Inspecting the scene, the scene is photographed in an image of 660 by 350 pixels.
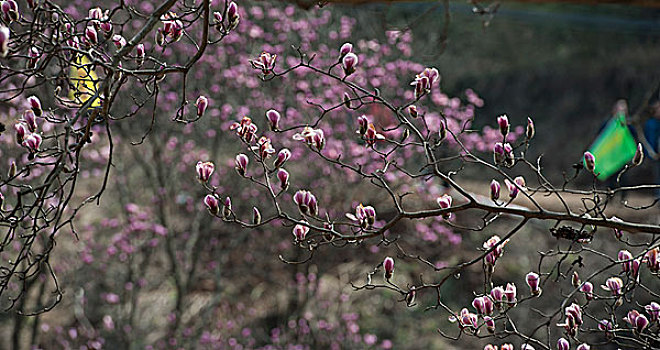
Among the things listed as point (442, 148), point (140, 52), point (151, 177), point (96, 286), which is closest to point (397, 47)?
point (442, 148)

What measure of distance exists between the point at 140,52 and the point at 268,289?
3223 millimetres

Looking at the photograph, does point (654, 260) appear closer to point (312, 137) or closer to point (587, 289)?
point (587, 289)

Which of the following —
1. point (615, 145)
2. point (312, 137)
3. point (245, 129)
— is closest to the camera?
point (312, 137)

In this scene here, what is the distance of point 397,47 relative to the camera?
4.49 meters

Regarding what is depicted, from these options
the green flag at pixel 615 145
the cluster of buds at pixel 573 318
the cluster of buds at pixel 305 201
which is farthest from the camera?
the green flag at pixel 615 145

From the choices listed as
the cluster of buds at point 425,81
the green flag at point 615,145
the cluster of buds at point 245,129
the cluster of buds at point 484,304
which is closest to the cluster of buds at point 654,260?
the cluster of buds at point 484,304

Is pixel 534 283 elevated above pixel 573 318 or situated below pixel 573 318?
above

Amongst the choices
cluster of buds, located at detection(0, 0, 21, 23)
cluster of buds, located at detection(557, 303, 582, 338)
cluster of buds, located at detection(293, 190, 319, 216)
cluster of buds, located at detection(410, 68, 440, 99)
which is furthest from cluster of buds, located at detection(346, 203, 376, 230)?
cluster of buds, located at detection(0, 0, 21, 23)

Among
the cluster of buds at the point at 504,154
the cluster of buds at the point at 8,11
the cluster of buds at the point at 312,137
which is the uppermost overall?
the cluster of buds at the point at 8,11

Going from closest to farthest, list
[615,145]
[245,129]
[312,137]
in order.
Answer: [312,137]
[245,129]
[615,145]

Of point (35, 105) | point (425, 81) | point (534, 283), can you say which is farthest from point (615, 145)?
point (35, 105)

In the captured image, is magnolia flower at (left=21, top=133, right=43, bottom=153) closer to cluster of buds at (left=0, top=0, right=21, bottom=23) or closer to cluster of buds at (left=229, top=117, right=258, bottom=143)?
cluster of buds at (left=0, top=0, right=21, bottom=23)

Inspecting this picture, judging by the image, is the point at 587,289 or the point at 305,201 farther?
the point at 587,289

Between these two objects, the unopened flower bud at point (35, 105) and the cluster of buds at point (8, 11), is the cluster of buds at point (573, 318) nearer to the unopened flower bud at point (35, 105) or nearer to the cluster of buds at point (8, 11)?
the unopened flower bud at point (35, 105)
